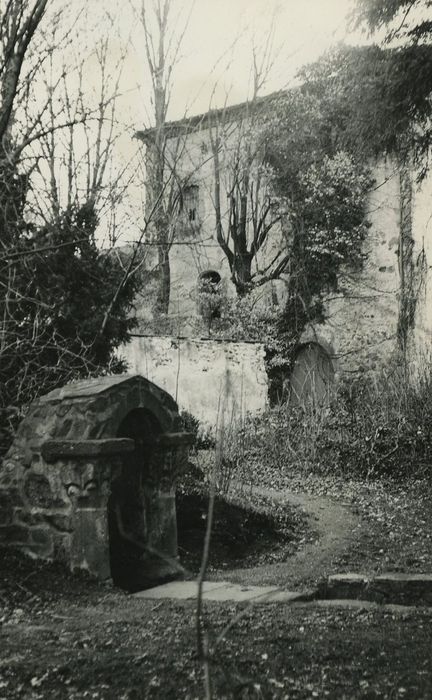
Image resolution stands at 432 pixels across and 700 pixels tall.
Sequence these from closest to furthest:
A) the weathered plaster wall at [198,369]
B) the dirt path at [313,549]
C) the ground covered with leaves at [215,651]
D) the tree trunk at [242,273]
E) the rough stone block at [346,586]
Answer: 1. the ground covered with leaves at [215,651]
2. the rough stone block at [346,586]
3. the dirt path at [313,549]
4. the weathered plaster wall at [198,369]
5. the tree trunk at [242,273]

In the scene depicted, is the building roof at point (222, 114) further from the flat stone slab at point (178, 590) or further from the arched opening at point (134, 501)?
the flat stone slab at point (178, 590)

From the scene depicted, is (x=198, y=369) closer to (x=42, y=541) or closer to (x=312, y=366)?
(x=312, y=366)

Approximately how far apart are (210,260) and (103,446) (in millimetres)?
15450

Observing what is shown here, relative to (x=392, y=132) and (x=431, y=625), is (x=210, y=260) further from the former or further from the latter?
(x=431, y=625)

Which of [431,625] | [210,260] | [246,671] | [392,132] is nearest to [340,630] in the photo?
[431,625]

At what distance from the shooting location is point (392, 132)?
22.2 feet

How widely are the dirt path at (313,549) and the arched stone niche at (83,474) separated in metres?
0.86

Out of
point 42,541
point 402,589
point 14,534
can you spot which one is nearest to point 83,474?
point 42,541

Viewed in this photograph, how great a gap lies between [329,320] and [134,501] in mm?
12364

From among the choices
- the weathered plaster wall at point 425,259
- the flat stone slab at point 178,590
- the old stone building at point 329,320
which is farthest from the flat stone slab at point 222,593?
the weathered plaster wall at point 425,259

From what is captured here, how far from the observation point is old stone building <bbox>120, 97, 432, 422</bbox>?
16484 mm

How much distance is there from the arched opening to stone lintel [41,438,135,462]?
946mm

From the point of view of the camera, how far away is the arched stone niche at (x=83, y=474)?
239 inches

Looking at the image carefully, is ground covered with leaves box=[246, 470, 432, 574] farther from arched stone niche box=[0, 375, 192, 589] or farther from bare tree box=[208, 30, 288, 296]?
bare tree box=[208, 30, 288, 296]
